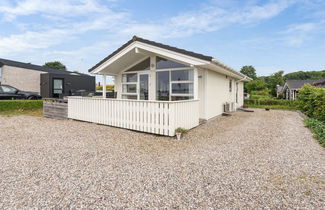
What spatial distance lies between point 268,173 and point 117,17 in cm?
1309

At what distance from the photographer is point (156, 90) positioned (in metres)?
8.41

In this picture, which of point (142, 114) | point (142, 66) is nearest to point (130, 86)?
point (142, 66)

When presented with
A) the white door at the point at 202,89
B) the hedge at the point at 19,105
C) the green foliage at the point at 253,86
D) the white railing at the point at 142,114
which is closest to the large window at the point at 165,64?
the white door at the point at 202,89

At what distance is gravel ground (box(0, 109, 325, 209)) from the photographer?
2.32 meters

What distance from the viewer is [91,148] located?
14.8 feet

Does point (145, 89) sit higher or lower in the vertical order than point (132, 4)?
lower

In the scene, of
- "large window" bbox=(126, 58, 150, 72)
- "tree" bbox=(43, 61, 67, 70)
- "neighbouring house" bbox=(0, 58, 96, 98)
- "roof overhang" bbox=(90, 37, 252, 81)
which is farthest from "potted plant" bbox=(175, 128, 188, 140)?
"tree" bbox=(43, 61, 67, 70)

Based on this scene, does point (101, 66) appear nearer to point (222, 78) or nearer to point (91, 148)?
point (91, 148)

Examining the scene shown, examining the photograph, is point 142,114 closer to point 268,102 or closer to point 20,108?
point 20,108

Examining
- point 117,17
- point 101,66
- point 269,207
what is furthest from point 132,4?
point 269,207

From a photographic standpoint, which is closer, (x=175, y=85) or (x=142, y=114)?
(x=142, y=114)

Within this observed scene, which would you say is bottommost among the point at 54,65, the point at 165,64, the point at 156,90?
the point at 156,90

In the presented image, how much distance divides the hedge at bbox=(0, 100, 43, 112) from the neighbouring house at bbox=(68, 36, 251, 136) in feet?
17.6

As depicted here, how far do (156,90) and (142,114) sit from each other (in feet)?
8.61
